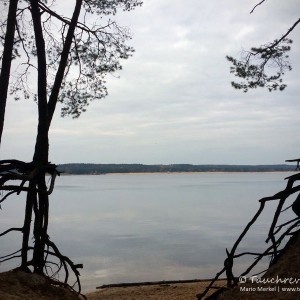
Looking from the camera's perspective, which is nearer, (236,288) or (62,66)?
(236,288)

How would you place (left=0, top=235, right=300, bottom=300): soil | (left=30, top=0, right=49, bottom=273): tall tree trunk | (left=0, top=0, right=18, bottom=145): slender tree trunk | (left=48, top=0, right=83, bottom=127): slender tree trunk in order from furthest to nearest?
(left=48, top=0, right=83, bottom=127): slender tree trunk
(left=30, top=0, right=49, bottom=273): tall tree trunk
(left=0, top=0, right=18, bottom=145): slender tree trunk
(left=0, top=235, right=300, bottom=300): soil

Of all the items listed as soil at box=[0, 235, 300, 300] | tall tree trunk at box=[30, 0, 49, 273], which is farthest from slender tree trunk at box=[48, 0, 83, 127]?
soil at box=[0, 235, 300, 300]

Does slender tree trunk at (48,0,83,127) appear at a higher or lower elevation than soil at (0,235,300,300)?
higher

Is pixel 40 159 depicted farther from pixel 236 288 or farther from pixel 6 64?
pixel 236 288

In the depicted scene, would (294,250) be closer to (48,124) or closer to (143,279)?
(48,124)

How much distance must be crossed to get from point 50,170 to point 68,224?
1368 inches

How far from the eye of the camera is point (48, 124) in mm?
7617

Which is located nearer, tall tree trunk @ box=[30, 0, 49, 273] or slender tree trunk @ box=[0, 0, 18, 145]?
slender tree trunk @ box=[0, 0, 18, 145]

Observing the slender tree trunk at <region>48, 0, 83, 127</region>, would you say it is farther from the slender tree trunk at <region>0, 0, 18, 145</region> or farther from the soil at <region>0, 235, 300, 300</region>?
the soil at <region>0, 235, 300, 300</region>

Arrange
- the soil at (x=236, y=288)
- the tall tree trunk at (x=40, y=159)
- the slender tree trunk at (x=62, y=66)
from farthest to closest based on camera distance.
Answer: the slender tree trunk at (x=62, y=66), the tall tree trunk at (x=40, y=159), the soil at (x=236, y=288)

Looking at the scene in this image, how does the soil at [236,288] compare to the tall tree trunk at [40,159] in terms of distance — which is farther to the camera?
the tall tree trunk at [40,159]

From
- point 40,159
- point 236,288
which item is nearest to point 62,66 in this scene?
point 40,159

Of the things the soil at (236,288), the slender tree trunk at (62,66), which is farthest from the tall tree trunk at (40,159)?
the soil at (236,288)

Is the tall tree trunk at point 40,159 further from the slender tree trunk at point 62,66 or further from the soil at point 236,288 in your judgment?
the soil at point 236,288
